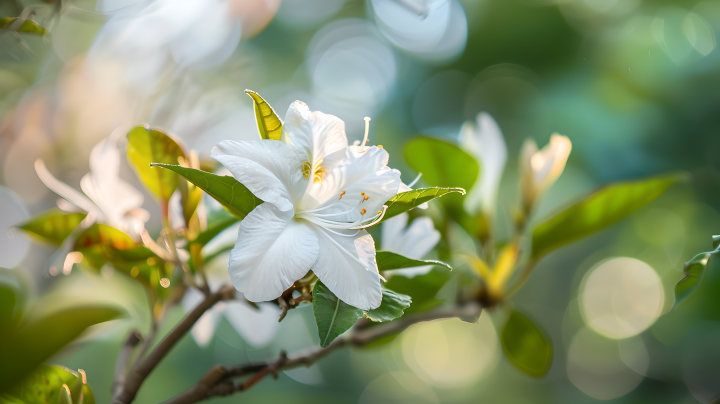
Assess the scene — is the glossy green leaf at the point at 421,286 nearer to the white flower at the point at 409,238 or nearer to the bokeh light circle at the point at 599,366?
the white flower at the point at 409,238

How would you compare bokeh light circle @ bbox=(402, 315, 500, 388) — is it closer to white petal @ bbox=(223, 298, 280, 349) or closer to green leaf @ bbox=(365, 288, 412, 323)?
white petal @ bbox=(223, 298, 280, 349)

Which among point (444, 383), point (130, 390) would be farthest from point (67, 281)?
point (444, 383)

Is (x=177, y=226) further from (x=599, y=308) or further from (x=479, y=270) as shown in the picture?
(x=599, y=308)

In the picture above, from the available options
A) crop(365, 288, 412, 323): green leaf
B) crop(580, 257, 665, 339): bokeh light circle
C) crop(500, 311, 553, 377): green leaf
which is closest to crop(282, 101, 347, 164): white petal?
crop(365, 288, 412, 323): green leaf

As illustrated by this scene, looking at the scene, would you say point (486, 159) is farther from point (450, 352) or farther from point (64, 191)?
point (450, 352)

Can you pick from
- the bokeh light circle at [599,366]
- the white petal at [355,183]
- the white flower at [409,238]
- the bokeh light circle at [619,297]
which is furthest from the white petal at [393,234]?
the bokeh light circle at [599,366]
